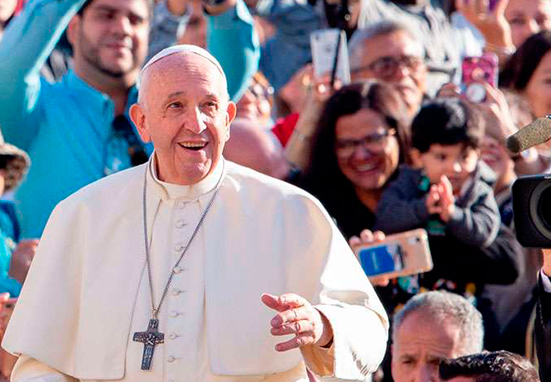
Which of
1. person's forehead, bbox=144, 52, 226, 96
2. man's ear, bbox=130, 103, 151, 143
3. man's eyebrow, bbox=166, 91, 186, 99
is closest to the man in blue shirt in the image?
man's ear, bbox=130, 103, 151, 143

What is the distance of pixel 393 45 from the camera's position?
25.9 feet

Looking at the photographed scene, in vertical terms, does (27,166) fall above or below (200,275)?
above

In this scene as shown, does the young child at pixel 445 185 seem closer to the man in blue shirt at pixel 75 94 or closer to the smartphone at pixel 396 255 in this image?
the smartphone at pixel 396 255

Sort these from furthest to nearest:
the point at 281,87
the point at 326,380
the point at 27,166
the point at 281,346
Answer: the point at 281,87 → the point at 27,166 → the point at 326,380 → the point at 281,346

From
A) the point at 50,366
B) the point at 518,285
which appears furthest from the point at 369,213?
the point at 50,366

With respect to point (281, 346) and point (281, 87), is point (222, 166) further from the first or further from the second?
point (281, 87)

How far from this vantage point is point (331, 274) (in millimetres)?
4922

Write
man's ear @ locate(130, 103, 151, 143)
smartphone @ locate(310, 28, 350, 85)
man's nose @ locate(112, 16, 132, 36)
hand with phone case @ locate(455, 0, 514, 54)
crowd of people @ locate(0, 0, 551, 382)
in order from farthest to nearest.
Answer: hand with phone case @ locate(455, 0, 514, 54) < smartphone @ locate(310, 28, 350, 85) < man's nose @ locate(112, 16, 132, 36) < crowd of people @ locate(0, 0, 551, 382) < man's ear @ locate(130, 103, 151, 143)

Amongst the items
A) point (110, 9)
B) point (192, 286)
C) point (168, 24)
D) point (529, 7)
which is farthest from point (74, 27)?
point (529, 7)

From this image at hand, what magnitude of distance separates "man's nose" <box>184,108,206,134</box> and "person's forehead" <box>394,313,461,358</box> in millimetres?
1736

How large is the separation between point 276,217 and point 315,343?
605 millimetres

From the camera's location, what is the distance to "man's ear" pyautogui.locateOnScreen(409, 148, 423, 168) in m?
7.16

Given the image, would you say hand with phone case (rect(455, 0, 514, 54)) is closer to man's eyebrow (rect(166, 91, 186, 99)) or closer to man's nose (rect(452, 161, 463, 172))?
man's nose (rect(452, 161, 463, 172))

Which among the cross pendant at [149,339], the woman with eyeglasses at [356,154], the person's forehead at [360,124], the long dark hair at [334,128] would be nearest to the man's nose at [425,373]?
the woman with eyeglasses at [356,154]
